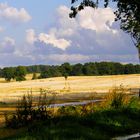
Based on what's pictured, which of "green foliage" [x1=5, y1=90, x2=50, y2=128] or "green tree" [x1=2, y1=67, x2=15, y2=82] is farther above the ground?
"green tree" [x1=2, y1=67, x2=15, y2=82]

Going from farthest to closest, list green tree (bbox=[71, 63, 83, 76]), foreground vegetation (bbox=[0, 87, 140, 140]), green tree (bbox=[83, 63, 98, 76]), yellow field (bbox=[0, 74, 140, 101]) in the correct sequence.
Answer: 1. green tree (bbox=[71, 63, 83, 76])
2. green tree (bbox=[83, 63, 98, 76])
3. yellow field (bbox=[0, 74, 140, 101])
4. foreground vegetation (bbox=[0, 87, 140, 140])

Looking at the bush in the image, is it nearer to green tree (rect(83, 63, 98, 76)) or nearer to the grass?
the grass

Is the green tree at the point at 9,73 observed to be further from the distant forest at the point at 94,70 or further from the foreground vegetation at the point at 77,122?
the foreground vegetation at the point at 77,122

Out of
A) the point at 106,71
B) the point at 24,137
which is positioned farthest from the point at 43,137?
the point at 106,71

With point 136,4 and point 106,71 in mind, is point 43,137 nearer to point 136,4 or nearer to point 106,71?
point 136,4

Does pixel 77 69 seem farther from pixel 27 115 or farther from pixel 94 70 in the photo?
pixel 27 115

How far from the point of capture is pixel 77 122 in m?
19.8

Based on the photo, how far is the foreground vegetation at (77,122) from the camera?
17.3 metres

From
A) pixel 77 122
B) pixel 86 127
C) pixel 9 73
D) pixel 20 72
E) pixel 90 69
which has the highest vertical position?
pixel 90 69

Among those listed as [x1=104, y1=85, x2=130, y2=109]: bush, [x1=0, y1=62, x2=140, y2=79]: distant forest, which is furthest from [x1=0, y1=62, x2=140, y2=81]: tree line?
[x1=104, y1=85, x2=130, y2=109]: bush

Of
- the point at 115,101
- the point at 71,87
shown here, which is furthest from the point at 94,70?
the point at 115,101

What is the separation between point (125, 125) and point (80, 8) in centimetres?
473

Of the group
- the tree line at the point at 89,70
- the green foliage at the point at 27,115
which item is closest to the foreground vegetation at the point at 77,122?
the green foliage at the point at 27,115

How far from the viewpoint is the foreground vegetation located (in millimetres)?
17281
